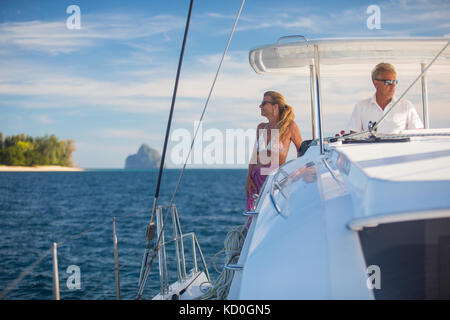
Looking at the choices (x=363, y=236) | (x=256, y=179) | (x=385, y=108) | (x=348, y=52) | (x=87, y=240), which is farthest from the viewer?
(x=87, y=240)

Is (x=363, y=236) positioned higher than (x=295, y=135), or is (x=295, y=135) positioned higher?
(x=295, y=135)

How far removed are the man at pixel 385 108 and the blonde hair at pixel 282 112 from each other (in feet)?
1.83

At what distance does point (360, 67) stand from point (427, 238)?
326cm

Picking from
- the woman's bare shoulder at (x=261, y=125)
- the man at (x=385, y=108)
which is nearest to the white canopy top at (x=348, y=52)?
the man at (x=385, y=108)

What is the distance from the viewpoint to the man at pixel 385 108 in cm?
349

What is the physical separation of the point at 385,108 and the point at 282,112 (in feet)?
2.84

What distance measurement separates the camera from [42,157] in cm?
9425

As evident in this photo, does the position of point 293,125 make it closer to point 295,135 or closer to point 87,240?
point 295,135

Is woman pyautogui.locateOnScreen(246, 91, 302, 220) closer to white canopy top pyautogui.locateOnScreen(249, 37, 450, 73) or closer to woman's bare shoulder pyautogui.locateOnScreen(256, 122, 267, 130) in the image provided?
woman's bare shoulder pyautogui.locateOnScreen(256, 122, 267, 130)

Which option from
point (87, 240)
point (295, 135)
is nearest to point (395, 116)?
point (295, 135)

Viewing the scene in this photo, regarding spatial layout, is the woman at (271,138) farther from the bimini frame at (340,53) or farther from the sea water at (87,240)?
the sea water at (87,240)

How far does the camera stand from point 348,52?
12.5 ft

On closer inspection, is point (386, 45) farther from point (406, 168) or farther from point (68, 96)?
point (68, 96)

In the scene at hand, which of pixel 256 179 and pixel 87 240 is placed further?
pixel 87 240
